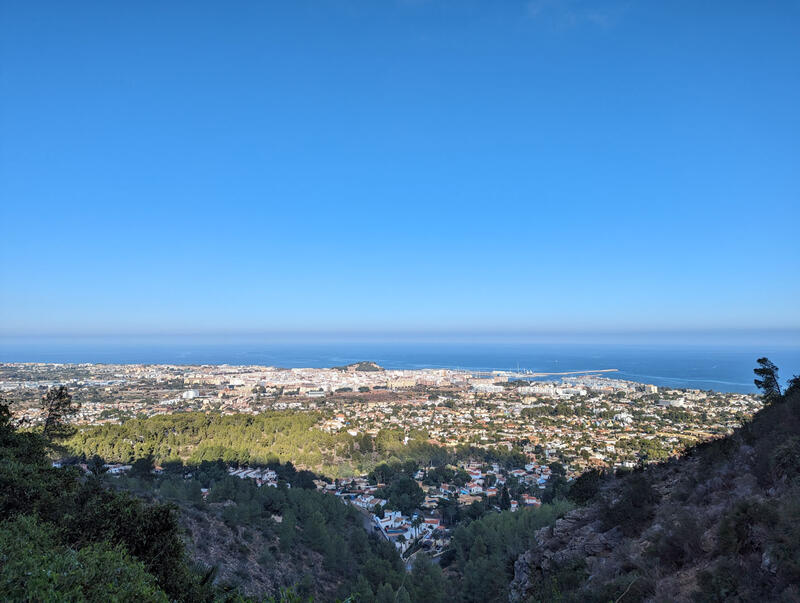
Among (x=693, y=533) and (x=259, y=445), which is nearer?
(x=693, y=533)

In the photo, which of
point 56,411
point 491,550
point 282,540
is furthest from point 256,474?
point 491,550

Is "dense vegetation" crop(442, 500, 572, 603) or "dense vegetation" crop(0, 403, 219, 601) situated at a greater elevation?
"dense vegetation" crop(0, 403, 219, 601)

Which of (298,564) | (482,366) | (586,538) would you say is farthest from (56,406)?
(482,366)

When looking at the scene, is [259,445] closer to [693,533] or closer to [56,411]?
[56,411]

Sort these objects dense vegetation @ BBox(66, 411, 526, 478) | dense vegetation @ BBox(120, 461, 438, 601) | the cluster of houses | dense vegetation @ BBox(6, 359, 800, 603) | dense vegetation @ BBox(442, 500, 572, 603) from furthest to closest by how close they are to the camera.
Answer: dense vegetation @ BBox(66, 411, 526, 478)
the cluster of houses
dense vegetation @ BBox(120, 461, 438, 601)
dense vegetation @ BBox(442, 500, 572, 603)
dense vegetation @ BBox(6, 359, 800, 603)

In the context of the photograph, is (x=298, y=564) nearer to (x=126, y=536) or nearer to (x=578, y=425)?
(x=126, y=536)

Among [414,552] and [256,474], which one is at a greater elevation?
[414,552]

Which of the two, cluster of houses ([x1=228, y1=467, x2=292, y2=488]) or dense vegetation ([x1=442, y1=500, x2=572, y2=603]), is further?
cluster of houses ([x1=228, y1=467, x2=292, y2=488])

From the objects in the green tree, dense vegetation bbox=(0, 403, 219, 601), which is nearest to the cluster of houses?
the green tree

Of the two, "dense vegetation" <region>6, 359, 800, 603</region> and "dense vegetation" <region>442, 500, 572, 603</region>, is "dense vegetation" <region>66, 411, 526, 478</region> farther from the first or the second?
"dense vegetation" <region>442, 500, 572, 603</region>
